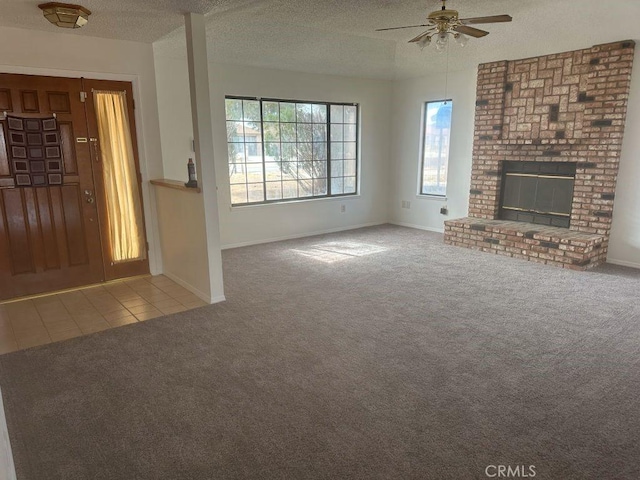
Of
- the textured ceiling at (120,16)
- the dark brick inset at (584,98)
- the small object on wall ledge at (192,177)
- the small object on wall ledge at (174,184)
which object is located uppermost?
the textured ceiling at (120,16)

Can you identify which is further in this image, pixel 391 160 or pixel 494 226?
pixel 391 160

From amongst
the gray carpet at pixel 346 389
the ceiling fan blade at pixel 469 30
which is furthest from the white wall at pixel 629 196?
the ceiling fan blade at pixel 469 30

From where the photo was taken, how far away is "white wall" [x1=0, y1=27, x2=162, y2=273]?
12.4ft

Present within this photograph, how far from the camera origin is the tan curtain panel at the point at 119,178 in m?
4.29

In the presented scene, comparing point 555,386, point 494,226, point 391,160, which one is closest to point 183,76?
point 391,160

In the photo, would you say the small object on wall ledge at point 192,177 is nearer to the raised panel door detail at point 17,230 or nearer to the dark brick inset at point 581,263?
the raised panel door detail at point 17,230

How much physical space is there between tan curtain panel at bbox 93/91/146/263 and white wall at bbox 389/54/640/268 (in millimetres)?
4415

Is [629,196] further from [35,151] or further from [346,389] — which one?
[35,151]

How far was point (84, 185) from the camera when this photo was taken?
13.9 ft

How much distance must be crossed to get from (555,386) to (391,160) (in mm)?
5519

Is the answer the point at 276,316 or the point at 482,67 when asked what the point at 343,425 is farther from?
the point at 482,67

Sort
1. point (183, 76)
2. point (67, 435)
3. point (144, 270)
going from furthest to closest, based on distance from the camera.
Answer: point (183, 76), point (144, 270), point (67, 435)

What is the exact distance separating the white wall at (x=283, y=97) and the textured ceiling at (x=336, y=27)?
261mm

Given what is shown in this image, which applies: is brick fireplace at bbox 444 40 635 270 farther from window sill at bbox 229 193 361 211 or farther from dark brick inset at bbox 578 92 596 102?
window sill at bbox 229 193 361 211
